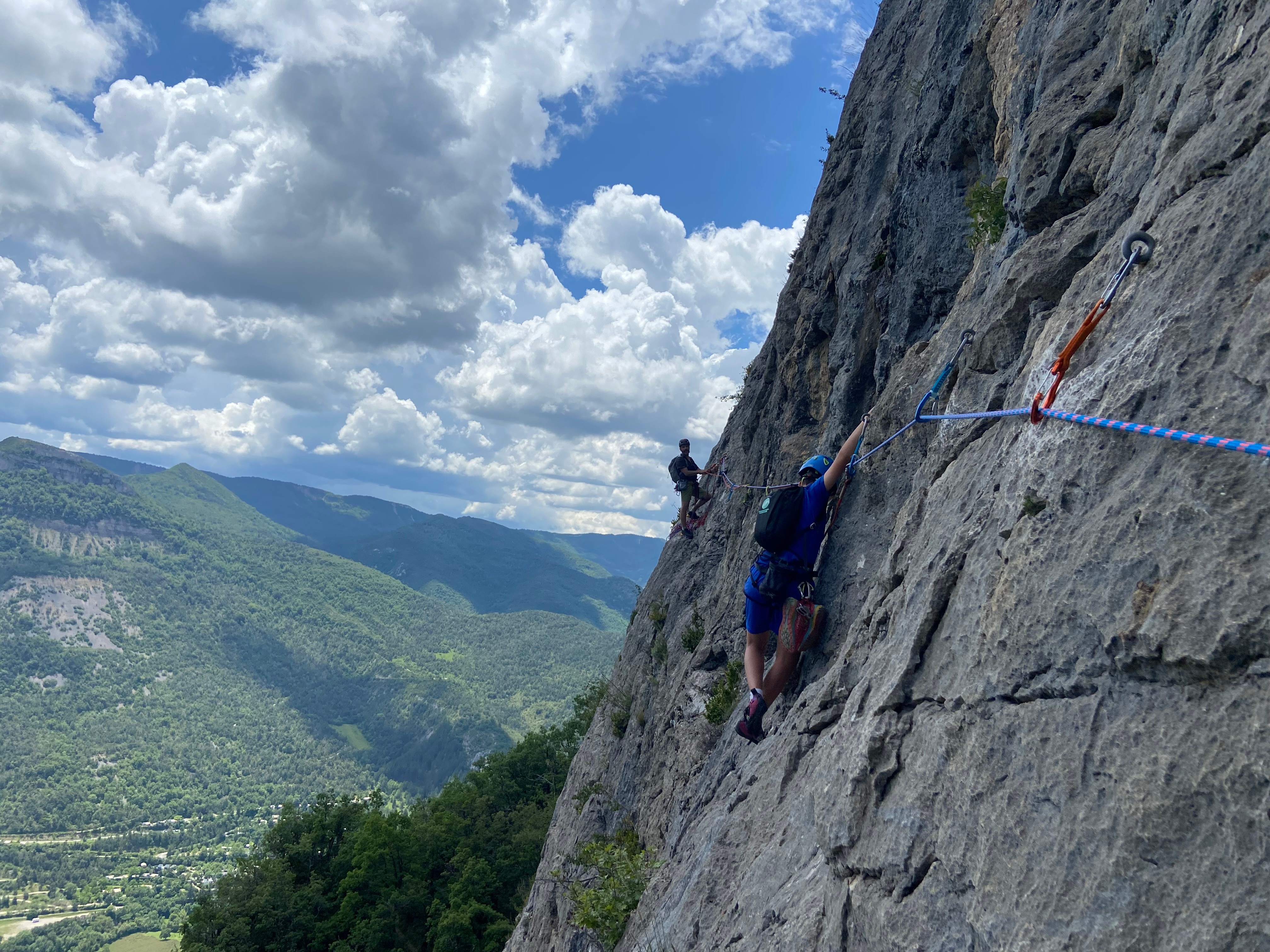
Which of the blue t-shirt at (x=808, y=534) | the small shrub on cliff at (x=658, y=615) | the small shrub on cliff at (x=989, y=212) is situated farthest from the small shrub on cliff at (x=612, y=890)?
the small shrub on cliff at (x=989, y=212)

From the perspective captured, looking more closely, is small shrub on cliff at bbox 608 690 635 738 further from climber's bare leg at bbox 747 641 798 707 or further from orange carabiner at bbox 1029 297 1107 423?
orange carabiner at bbox 1029 297 1107 423

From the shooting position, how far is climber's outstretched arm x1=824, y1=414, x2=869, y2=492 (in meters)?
8.90

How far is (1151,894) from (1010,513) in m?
2.31

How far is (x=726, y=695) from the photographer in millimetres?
11227

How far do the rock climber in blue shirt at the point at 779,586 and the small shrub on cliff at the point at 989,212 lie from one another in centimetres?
274

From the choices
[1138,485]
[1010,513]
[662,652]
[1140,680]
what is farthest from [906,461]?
[662,652]

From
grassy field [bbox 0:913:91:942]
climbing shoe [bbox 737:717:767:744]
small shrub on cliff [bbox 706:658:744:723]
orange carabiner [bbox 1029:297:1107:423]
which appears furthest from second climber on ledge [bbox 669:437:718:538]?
grassy field [bbox 0:913:91:942]

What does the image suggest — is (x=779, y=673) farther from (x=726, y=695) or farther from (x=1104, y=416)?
(x=1104, y=416)

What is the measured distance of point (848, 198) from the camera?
1421 centimetres

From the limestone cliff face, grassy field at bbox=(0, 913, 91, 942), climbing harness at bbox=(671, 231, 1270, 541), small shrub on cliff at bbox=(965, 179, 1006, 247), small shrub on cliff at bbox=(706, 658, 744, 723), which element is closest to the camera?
the limestone cliff face

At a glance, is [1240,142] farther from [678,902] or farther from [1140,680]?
[678,902]

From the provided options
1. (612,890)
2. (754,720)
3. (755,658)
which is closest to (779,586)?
(755,658)

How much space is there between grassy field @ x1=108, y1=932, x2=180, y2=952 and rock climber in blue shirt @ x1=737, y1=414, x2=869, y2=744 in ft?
611

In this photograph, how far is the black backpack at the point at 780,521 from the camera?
339 inches
